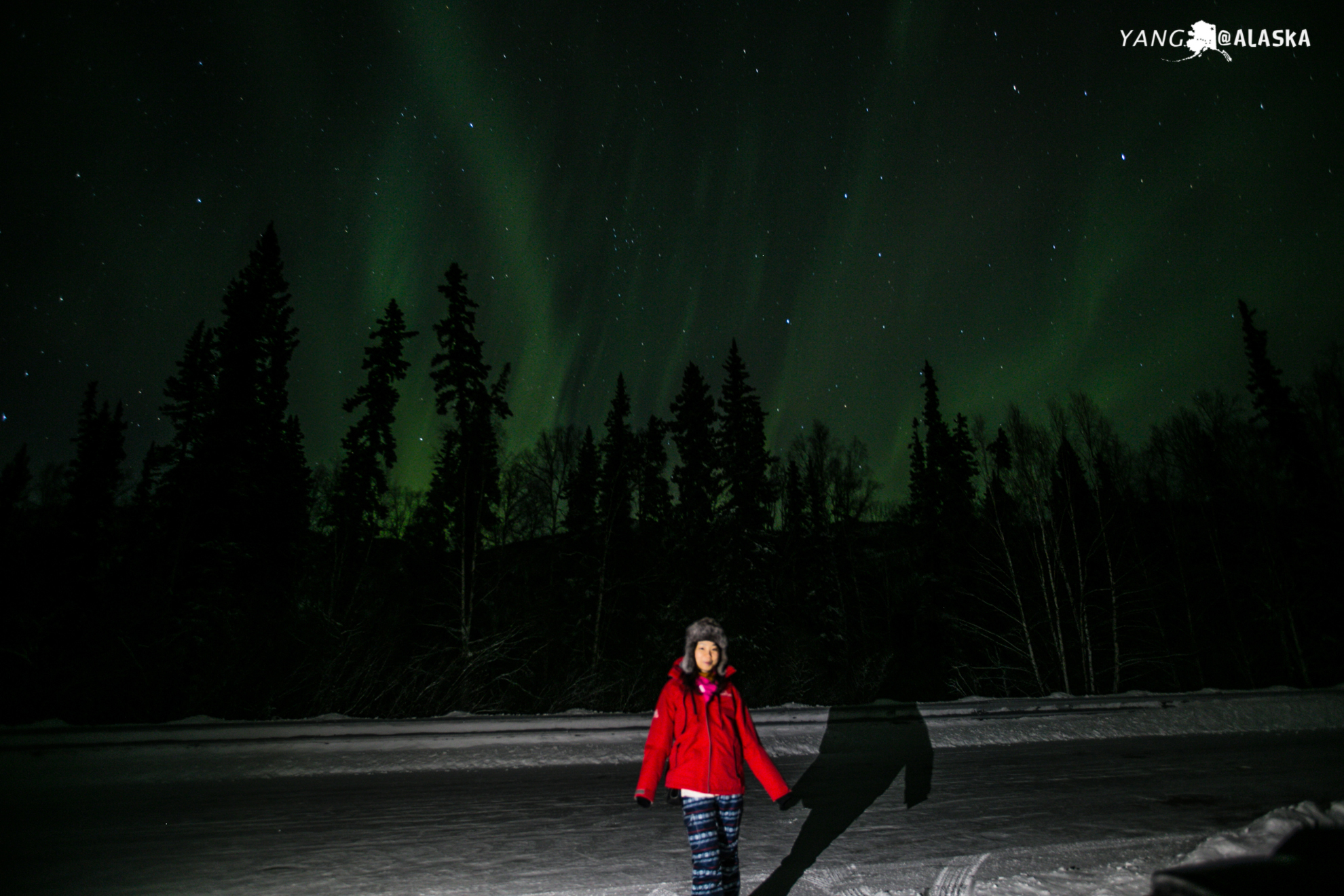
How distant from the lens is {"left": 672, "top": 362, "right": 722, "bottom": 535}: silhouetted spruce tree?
29828mm

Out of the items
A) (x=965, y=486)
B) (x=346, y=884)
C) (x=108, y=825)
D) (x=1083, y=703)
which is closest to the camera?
(x=346, y=884)

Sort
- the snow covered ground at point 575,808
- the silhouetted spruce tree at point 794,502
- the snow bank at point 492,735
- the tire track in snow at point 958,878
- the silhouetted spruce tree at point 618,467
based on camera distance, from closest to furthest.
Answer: the tire track in snow at point 958,878, the snow covered ground at point 575,808, the snow bank at point 492,735, the silhouetted spruce tree at point 618,467, the silhouetted spruce tree at point 794,502

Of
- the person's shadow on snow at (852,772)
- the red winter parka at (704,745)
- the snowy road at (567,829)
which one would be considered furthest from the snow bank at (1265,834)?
the red winter parka at (704,745)

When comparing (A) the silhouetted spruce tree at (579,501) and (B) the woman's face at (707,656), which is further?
(A) the silhouetted spruce tree at (579,501)

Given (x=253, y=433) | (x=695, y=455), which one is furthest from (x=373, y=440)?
(x=695, y=455)

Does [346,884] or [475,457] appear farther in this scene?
[475,457]

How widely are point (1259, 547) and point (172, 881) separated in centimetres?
3796

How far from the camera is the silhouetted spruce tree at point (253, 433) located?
22.7 metres

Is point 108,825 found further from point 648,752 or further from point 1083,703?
point 1083,703

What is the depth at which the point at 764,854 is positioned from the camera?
499 cm

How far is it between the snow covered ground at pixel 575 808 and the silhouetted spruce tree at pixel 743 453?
18629 mm

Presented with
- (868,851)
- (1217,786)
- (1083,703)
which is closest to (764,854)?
(868,851)

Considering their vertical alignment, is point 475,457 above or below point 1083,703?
above

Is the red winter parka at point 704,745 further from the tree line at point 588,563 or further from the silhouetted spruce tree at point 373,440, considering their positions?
the silhouetted spruce tree at point 373,440
